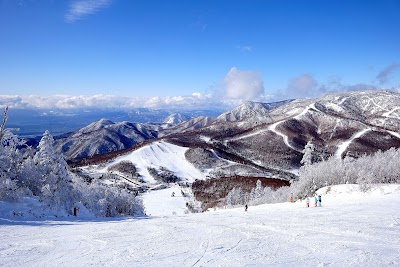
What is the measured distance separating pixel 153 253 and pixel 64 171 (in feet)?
94.7

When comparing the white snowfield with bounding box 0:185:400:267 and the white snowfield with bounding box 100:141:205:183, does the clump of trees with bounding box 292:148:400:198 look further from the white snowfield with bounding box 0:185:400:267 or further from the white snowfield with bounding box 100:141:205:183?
the white snowfield with bounding box 100:141:205:183

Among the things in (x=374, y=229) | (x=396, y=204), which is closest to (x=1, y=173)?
(x=374, y=229)

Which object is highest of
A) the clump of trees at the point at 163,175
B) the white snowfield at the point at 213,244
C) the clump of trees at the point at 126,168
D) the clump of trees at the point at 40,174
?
the clump of trees at the point at 40,174

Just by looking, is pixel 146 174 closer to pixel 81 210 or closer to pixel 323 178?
pixel 323 178

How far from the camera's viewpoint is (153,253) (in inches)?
685

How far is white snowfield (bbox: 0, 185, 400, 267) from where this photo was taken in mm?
16016

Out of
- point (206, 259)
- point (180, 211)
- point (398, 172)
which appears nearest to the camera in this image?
point (206, 259)

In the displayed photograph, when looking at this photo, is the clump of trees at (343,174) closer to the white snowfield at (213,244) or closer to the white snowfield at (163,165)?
the white snowfield at (213,244)

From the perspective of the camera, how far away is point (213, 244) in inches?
779

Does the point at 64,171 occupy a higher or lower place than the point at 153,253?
higher

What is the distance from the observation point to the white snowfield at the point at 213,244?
52.5 ft

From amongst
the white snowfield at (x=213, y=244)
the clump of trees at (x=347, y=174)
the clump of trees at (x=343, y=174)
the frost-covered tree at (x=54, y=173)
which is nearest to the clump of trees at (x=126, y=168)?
the clump of trees at (x=343, y=174)

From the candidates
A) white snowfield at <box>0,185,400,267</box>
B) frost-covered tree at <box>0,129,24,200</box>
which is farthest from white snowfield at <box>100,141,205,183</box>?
white snowfield at <box>0,185,400,267</box>

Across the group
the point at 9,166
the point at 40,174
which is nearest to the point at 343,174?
the point at 40,174
